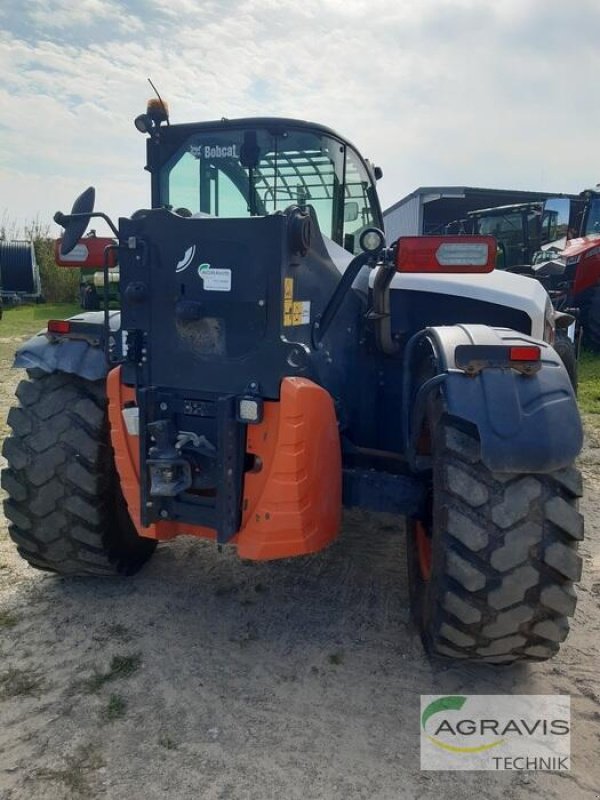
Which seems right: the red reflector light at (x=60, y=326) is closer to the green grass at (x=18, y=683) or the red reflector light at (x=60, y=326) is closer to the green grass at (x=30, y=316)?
the green grass at (x=18, y=683)

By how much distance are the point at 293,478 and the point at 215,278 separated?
0.86 meters

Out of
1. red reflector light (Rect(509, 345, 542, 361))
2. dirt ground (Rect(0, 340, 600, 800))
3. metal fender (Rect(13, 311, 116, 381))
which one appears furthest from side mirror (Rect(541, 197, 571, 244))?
red reflector light (Rect(509, 345, 542, 361))

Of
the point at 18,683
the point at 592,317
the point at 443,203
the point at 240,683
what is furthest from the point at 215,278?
the point at 443,203

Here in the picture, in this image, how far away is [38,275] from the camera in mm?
17969

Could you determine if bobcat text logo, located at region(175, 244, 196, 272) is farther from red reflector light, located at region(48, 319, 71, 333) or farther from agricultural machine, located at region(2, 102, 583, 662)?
red reflector light, located at region(48, 319, 71, 333)

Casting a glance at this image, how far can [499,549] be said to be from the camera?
2.41m

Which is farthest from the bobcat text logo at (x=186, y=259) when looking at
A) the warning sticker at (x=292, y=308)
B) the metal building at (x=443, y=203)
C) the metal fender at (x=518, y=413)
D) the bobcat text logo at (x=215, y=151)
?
the metal building at (x=443, y=203)

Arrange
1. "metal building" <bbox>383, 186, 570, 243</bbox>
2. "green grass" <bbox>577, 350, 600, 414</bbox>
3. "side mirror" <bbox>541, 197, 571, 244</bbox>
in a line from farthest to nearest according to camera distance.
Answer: "metal building" <bbox>383, 186, 570, 243</bbox> < "side mirror" <bbox>541, 197, 571, 244</bbox> < "green grass" <bbox>577, 350, 600, 414</bbox>

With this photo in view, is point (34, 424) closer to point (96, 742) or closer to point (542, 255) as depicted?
point (96, 742)

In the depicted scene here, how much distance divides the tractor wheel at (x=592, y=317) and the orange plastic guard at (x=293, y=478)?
9.44 metres

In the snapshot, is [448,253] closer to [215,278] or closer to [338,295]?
[338,295]

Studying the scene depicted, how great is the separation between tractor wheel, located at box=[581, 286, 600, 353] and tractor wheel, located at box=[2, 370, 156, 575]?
9591 mm

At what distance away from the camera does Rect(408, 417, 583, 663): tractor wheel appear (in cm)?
242

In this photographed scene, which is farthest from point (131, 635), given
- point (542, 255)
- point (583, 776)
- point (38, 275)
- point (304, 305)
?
point (38, 275)
